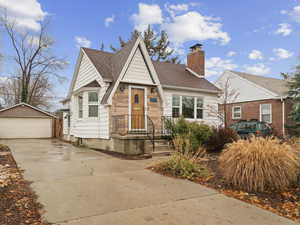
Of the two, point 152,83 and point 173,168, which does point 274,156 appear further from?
point 152,83

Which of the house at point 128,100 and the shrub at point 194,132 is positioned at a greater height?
the house at point 128,100

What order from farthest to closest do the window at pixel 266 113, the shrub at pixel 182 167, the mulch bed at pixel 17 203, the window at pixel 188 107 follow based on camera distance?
the window at pixel 266 113 < the window at pixel 188 107 < the shrub at pixel 182 167 < the mulch bed at pixel 17 203

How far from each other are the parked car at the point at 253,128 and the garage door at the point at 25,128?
55.7 ft

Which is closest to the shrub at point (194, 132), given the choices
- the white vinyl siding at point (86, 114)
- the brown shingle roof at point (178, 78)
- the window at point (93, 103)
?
the brown shingle roof at point (178, 78)

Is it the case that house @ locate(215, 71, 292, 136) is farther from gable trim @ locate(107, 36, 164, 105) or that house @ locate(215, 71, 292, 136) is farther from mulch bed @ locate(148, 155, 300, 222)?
mulch bed @ locate(148, 155, 300, 222)

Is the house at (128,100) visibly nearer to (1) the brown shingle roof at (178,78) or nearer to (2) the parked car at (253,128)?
(1) the brown shingle roof at (178,78)

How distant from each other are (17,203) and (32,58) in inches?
1144

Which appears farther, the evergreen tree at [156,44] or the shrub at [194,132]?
the evergreen tree at [156,44]

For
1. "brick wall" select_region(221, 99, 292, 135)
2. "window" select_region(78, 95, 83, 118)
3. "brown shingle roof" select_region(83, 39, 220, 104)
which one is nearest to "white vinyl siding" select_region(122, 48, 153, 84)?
"brown shingle roof" select_region(83, 39, 220, 104)

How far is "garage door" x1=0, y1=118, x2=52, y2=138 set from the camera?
18719 mm

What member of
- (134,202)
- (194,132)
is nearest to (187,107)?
(194,132)

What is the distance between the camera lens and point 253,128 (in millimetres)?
13047

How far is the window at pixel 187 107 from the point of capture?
40.8 ft

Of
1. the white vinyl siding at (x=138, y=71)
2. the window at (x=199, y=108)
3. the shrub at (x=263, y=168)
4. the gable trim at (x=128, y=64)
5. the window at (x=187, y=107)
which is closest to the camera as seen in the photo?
the shrub at (x=263, y=168)
